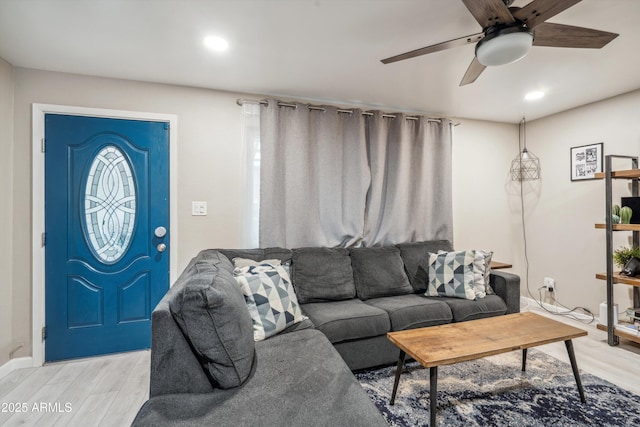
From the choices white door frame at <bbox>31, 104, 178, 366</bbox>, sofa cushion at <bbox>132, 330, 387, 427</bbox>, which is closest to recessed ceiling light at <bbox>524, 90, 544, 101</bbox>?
sofa cushion at <bbox>132, 330, 387, 427</bbox>

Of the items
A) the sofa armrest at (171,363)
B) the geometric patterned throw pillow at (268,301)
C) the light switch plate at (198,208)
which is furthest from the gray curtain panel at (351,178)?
the sofa armrest at (171,363)

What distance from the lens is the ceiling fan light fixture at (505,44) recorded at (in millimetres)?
1407

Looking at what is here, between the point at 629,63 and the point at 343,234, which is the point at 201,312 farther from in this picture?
the point at 629,63

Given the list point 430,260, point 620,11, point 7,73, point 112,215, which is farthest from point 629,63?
point 7,73

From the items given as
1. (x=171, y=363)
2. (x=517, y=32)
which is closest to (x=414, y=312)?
(x=171, y=363)

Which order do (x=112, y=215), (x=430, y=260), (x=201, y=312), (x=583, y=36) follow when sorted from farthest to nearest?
(x=430, y=260)
(x=112, y=215)
(x=583, y=36)
(x=201, y=312)

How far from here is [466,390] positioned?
1987mm

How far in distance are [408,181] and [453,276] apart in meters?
1.13

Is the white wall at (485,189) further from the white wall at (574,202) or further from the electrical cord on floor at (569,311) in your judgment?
the electrical cord on floor at (569,311)

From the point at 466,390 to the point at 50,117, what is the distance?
3.71m

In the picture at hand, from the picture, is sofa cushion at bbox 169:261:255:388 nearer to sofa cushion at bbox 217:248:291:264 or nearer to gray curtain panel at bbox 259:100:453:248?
sofa cushion at bbox 217:248:291:264

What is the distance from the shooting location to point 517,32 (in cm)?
140

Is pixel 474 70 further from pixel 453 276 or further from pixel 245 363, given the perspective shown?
pixel 245 363

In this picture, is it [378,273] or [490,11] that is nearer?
[490,11]
